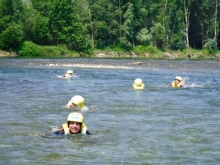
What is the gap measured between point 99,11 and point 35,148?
255 feet

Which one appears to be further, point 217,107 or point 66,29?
point 66,29

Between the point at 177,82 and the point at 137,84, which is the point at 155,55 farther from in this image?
the point at 137,84

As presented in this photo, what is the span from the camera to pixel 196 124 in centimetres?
1670

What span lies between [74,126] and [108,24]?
258 feet

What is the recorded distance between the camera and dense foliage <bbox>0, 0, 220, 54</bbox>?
80.4 meters

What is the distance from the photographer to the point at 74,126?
14141mm

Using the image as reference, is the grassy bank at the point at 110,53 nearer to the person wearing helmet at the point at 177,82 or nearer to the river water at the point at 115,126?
the person wearing helmet at the point at 177,82

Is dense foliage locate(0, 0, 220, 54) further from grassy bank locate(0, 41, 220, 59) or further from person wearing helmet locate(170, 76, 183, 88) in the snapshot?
person wearing helmet locate(170, 76, 183, 88)

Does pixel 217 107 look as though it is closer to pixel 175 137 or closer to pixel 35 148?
pixel 175 137

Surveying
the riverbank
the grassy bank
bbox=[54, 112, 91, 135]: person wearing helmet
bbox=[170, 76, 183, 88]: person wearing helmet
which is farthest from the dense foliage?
bbox=[54, 112, 91, 135]: person wearing helmet

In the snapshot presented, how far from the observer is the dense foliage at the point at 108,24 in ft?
264

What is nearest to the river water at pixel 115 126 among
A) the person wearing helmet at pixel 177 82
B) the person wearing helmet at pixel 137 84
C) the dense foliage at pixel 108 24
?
the person wearing helmet at pixel 137 84

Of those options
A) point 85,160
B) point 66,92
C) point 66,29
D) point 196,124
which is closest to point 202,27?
point 66,29

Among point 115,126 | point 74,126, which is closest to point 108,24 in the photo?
point 115,126
